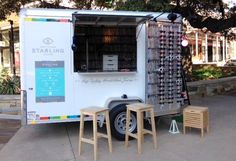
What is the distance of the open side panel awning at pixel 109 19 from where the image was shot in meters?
6.98

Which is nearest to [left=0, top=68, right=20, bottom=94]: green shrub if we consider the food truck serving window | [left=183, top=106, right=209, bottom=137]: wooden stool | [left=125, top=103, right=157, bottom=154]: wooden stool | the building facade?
the food truck serving window

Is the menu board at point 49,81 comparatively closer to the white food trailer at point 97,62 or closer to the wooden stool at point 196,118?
the white food trailer at point 97,62

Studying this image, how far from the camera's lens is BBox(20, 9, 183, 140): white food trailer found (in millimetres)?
6992

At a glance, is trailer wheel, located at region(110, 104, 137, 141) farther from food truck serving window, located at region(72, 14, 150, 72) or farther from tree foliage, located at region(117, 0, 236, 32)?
tree foliage, located at region(117, 0, 236, 32)

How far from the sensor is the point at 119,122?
7.41 meters

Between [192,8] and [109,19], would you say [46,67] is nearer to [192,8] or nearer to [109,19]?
[109,19]

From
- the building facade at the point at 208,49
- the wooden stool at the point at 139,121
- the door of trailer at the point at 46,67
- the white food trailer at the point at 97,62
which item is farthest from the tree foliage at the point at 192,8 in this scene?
the building facade at the point at 208,49

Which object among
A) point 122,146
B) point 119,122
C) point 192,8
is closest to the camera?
point 122,146

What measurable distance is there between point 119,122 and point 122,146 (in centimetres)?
60

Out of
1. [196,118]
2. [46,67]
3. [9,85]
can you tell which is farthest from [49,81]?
[9,85]

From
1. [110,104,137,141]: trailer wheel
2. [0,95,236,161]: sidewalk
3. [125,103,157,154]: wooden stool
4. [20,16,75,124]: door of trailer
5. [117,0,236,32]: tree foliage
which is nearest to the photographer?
[0,95,236,161]: sidewalk

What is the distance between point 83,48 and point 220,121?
3746 millimetres

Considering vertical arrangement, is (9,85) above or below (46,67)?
below

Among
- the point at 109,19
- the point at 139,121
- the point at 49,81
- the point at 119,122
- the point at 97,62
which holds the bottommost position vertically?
the point at 119,122
